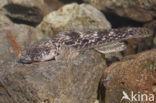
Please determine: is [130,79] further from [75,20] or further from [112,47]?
[75,20]

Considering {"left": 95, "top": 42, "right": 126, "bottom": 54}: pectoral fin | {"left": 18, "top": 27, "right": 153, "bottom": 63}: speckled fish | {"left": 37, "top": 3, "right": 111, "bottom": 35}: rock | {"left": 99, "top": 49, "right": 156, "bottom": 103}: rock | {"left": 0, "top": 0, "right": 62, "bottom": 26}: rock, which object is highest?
{"left": 0, "top": 0, "right": 62, "bottom": 26}: rock

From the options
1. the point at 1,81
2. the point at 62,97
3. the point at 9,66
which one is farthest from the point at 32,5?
the point at 62,97

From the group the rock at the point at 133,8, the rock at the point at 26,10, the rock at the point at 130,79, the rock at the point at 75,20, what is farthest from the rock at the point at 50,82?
the rock at the point at 26,10

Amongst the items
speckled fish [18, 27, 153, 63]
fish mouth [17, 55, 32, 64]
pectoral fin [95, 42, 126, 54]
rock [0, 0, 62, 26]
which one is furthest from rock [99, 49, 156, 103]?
rock [0, 0, 62, 26]

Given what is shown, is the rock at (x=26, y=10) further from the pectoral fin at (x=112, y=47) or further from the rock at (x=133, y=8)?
the pectoral fin at (x=112, y=47)

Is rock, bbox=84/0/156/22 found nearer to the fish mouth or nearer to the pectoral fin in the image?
the pectoral fin

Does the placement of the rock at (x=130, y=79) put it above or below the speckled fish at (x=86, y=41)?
below
